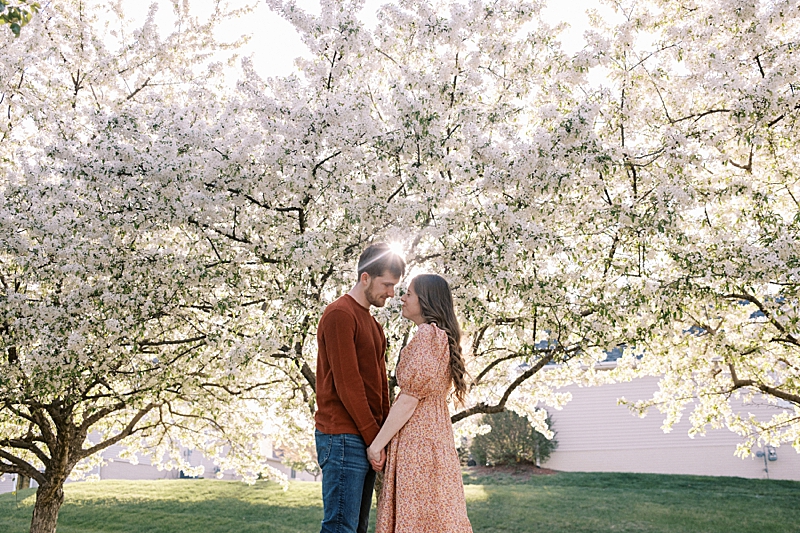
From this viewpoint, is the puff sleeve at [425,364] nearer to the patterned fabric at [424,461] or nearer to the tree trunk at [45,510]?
the patterned fabric at [424,461]

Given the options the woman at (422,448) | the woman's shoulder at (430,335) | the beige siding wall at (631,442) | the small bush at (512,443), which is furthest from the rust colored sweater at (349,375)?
the beige siding wall at (631,442)

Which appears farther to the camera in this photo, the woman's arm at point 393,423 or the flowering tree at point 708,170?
the flowering tree at point 708,170

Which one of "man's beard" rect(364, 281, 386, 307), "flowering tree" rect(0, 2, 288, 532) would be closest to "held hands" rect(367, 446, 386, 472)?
"man's beard" rect(364, 281, 386, 307)

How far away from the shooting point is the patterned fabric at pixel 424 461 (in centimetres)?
348

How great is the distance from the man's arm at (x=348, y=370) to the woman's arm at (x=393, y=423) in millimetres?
43

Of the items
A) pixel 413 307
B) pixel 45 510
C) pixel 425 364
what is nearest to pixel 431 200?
pixel 413 307

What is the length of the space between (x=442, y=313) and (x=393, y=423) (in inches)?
26.3

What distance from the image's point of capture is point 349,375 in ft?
11.3

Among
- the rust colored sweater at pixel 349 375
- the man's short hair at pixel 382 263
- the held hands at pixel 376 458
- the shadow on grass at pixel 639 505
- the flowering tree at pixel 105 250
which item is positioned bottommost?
the shadow on grass at pixel 639 505

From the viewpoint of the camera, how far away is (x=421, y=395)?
3562 millimetres

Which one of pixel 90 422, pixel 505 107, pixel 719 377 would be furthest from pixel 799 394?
pixel 90 422

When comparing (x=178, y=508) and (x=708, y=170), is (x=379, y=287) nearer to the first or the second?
(x=708, y=170)

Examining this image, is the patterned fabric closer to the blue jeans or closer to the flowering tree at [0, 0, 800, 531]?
the blue jeans

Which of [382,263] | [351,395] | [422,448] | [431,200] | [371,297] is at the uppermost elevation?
[431,200]
